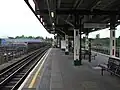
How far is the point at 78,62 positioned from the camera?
63.2ft

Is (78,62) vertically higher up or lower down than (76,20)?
lower down

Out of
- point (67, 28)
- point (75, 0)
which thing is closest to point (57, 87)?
point (75, 0)

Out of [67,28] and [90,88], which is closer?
[90,88]

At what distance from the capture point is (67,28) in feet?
120

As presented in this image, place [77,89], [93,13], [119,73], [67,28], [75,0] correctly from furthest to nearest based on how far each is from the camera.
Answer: [67,28] < [93,13] < [75,0] < [119,73] < [77,89]

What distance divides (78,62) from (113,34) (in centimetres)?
341

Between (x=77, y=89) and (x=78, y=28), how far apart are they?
10.3m

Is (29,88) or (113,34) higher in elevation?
(113,34)

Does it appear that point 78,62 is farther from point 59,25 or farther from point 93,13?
point 59,25

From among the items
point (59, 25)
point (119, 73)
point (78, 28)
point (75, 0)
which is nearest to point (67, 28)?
point (59, 25)

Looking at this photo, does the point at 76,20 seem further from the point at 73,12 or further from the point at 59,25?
the point at 59,25

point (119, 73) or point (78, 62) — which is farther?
point (78, 62)

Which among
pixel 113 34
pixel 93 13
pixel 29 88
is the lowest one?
pixel 29 88

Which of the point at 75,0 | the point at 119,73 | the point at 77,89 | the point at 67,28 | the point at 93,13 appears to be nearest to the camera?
the point at 77,89
